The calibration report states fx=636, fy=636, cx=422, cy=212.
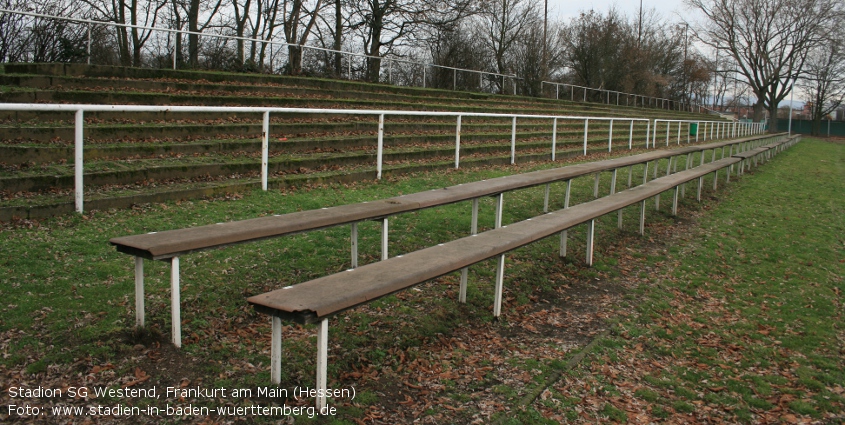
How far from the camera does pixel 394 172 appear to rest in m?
9.15

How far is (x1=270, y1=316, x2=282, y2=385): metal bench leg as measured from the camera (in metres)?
2.83

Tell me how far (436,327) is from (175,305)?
5.20ft

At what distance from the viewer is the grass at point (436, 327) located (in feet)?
10.4

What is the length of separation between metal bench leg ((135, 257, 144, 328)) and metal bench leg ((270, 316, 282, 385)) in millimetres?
821

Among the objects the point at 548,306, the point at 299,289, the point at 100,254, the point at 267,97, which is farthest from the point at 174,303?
the point at 267,97

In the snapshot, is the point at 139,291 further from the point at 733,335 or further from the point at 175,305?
the point at 733,335

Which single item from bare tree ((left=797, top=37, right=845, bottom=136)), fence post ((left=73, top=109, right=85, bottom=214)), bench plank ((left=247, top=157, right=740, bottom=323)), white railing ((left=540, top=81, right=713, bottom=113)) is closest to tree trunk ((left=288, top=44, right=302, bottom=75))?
fence post ((left=73, top=109, right=85, bottom=214))

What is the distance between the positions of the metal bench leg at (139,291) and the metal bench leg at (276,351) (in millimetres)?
821

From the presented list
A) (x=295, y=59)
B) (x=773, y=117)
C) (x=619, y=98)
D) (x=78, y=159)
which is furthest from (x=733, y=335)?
(x=773, y=117)

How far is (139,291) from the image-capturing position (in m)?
3.27

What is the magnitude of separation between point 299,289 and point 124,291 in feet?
5.13

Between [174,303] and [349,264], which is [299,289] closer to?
[174,303]

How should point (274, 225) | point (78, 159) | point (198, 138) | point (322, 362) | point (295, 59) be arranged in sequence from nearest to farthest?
point (322, 362)
point (274, 225)
point (78, 159)
point (198, 138)
point (295, 59)

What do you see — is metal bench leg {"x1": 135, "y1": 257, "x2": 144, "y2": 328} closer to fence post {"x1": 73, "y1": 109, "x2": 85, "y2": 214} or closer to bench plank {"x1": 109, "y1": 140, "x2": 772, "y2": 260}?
bench plank {"x1": 109, "y1": 140, "x2": 772, "y2": 260}
